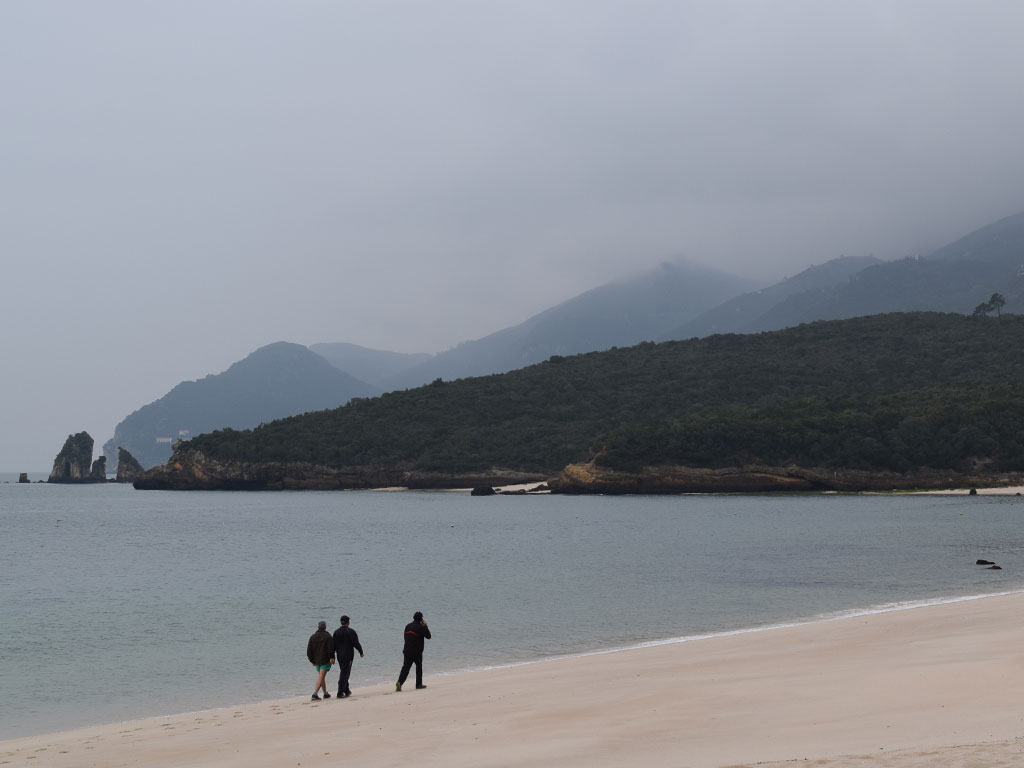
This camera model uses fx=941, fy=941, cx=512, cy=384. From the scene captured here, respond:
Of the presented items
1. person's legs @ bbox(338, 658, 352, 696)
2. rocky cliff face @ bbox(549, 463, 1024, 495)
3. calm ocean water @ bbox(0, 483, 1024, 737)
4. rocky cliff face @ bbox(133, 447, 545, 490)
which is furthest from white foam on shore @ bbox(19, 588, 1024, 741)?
rocky cliff face @ bbox(133, 447, 545, 490)

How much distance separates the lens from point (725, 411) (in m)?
121

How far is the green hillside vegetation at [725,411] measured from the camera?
343ft

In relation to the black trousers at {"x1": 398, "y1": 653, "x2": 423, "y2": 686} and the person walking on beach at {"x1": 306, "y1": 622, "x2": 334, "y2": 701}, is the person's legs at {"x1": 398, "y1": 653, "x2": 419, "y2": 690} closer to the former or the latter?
the black trousers at {"x1": 398, "y1": 653, "x2": 423, "y2": 686}

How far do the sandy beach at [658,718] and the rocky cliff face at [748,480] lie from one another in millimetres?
89962

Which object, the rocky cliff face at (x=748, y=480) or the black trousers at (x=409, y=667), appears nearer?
the black trousers at (x=409, y=667)

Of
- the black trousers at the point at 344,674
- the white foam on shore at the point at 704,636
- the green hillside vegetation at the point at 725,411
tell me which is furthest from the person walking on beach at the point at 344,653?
the green hillside vegetation at the point at 725,411

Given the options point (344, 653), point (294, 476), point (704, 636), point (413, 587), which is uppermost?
point (294, 476)

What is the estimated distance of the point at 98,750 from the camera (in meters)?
14.7

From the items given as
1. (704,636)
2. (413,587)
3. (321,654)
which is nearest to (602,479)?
(413,587)

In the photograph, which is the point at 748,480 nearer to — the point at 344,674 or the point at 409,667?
the point at 409,667

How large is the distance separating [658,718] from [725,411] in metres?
110

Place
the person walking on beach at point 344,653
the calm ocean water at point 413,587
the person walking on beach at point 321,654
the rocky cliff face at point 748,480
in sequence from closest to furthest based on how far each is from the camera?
1. the person walking on beach at point 321,654
2. the person walking on beach at point 344,653
3. the calm ocean water at point 413,587
4. the rocky cliff face at point 748,480

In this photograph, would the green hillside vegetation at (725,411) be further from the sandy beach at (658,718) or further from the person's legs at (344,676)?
the person's legs at (344,676)

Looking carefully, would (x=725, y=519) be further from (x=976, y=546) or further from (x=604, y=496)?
(x=604, y=496)
